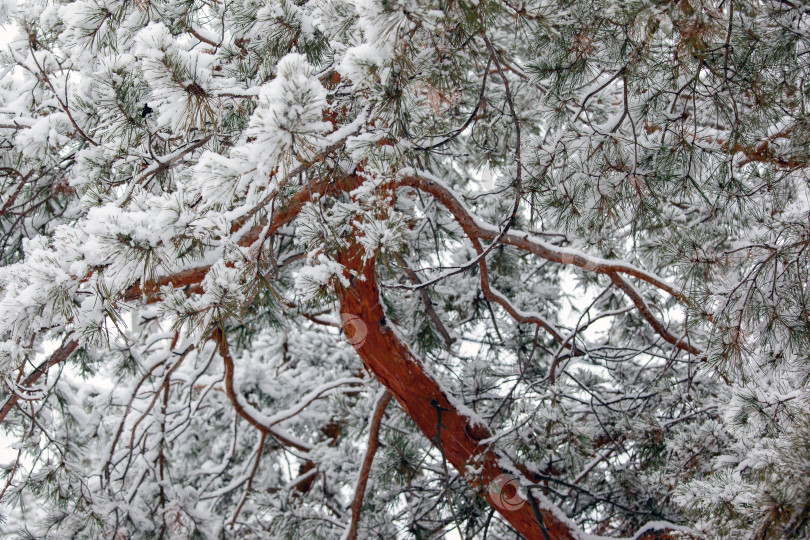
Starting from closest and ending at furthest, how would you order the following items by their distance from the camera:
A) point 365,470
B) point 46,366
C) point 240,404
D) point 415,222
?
point 46,366 < point 415,222 < point 365,470 < point 240,404

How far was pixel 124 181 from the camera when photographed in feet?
6.72

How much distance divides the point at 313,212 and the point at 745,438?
173 cm

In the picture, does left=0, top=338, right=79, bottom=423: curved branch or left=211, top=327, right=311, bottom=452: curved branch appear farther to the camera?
left=211, top=327, right=311, bottom=452: curved branch

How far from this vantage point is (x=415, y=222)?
257 centimetres

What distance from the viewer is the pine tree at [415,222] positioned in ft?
4.59

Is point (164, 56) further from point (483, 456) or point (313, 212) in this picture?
point (483, 456)

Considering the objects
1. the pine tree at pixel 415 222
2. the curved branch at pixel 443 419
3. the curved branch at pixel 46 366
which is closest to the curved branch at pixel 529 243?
the pine tree at pixel 415 222

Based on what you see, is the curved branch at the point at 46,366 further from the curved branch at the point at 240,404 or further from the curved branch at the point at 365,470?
the curved branch at the point at 365,470

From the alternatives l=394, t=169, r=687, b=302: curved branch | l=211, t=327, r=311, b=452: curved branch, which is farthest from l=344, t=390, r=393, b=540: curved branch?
l=394, t=169, r=687, b=302: curved branch

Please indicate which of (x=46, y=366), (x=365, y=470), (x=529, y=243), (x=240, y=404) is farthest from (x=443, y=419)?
(x=46, y=366)

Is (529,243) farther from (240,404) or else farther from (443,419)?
(240,404)

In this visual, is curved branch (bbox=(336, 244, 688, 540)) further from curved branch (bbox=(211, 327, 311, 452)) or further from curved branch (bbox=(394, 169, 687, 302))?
curved branch (bbox=(211, 327, 311, 452))

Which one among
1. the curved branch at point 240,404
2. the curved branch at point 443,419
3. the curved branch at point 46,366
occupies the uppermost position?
the curved branch at point 240,404

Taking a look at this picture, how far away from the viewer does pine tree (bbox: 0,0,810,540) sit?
1398 millimetres
